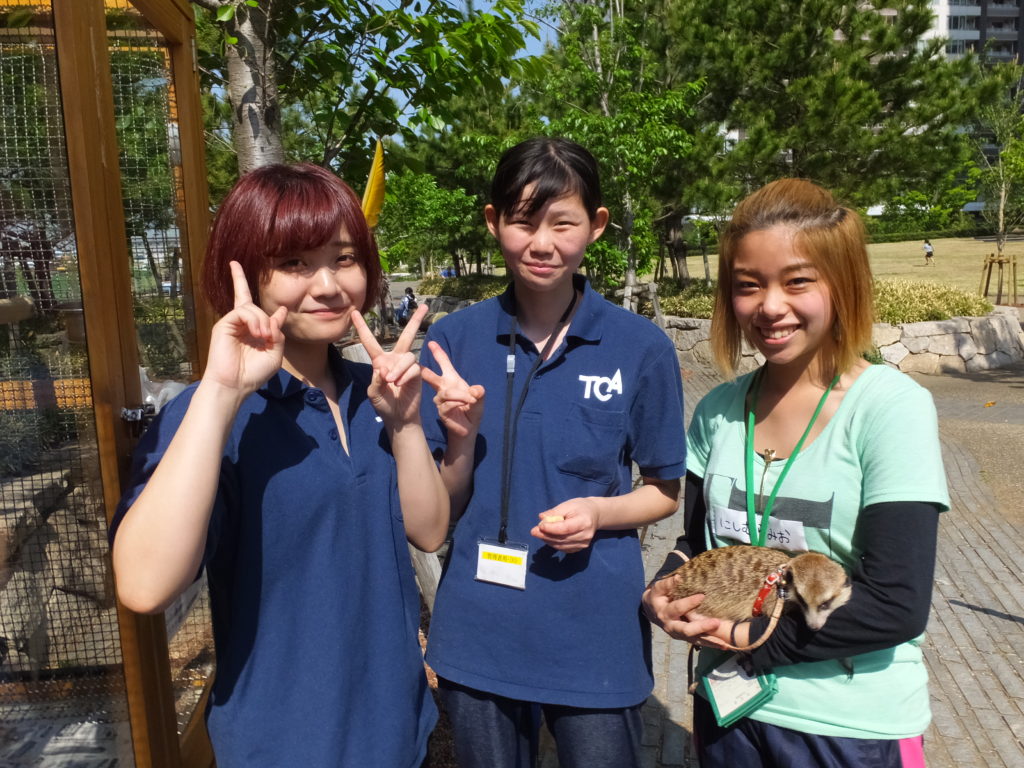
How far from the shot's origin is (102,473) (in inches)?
80.2

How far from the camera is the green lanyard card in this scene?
1.70 m

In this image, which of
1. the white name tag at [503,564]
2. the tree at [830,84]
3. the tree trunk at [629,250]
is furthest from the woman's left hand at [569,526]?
the tree at [830,84]

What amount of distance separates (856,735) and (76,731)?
1934mm

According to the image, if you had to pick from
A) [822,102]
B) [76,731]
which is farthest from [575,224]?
[822,102]

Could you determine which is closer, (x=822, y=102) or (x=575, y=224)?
(x=575, y=224)

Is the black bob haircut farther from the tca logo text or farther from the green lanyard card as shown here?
the green lanyard card

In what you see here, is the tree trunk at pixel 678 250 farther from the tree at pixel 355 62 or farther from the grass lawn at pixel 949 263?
the tree at pixel 355 62

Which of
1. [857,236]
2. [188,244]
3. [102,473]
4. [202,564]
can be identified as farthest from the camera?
[188,244]

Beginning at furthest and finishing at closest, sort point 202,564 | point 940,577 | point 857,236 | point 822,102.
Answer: point 822,102, point 940,577, point 857,236, point 202,564

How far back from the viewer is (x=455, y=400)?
181 cm

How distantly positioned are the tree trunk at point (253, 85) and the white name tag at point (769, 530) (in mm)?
3046

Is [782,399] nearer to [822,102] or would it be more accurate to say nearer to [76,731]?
[76,731]

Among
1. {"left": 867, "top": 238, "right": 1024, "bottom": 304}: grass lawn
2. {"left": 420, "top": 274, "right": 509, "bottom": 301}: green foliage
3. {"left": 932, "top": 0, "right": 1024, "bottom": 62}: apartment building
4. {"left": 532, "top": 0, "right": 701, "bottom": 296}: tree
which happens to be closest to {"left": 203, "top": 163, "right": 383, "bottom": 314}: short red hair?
{"left": 532, "top": 0, "right": 701, "bottom": 296}: tree

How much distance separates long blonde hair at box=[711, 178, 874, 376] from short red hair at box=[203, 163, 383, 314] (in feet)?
3.00
